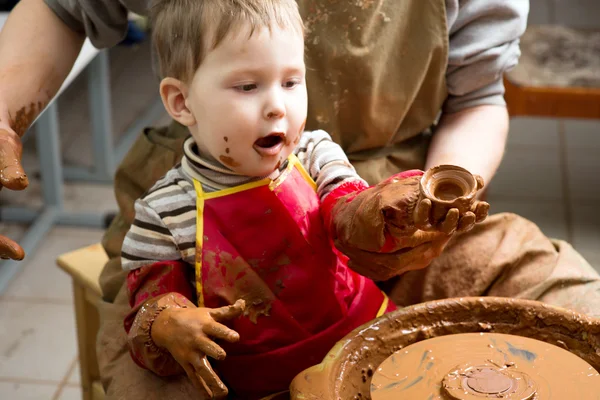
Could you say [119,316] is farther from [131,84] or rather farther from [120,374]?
[131,84]

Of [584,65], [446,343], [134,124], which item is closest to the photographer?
[446,343]

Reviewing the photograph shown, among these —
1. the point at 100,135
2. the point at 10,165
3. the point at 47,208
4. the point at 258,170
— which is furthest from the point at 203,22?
the point at 100,135

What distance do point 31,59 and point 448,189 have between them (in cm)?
75

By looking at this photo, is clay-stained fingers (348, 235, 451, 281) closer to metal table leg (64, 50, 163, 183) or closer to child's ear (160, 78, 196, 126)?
child's ear (160, 78, 196, 126)

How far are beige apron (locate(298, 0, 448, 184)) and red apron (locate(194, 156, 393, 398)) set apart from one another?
0.23m

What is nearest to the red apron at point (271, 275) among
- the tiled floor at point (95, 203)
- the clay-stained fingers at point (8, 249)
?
the clay-stained fingers at point (8, 249)

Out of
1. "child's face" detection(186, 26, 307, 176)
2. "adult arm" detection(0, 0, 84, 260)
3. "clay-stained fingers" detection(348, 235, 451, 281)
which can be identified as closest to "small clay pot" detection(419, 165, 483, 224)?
"clay-stained fingers" detection(348, 235, 451, 281)

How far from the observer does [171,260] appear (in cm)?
115

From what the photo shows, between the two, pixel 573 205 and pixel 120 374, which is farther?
pixel 573 205

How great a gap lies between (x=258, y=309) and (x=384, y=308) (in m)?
0.21

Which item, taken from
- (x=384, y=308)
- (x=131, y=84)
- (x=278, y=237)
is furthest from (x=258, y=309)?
(x=131, y=84)

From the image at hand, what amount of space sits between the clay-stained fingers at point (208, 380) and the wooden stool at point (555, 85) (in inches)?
83.6

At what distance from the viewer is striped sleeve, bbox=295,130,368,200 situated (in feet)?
3.87

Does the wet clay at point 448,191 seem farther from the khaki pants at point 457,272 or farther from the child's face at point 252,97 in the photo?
the khaki pants at point 457,272
